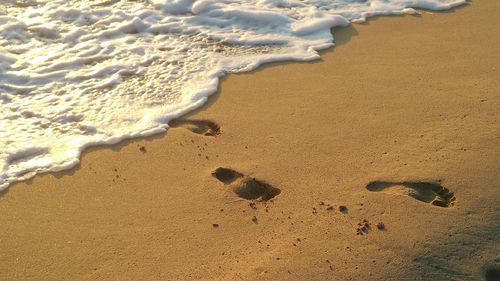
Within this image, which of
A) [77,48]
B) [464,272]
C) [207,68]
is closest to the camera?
[464,272]

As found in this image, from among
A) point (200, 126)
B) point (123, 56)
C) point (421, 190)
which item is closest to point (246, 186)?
point (200, 126)

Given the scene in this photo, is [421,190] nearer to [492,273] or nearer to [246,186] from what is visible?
[492,273]

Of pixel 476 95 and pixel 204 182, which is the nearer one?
pixel 204 182

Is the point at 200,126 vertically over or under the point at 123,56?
under

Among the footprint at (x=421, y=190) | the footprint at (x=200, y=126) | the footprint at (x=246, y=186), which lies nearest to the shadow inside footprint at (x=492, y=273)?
the footprint at (x=421, y=190)

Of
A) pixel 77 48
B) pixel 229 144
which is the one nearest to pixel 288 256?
pixel 229 144

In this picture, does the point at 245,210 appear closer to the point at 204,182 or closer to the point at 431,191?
the point at 204,182

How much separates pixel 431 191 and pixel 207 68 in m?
1.88

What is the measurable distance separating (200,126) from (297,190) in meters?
0.88

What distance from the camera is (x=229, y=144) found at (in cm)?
341

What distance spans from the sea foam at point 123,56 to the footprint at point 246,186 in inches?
26.2

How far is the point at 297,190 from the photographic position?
303cm

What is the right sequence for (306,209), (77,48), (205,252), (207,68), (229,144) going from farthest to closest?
(77,48), (207,68), (229,144), (306,209), (205,252)

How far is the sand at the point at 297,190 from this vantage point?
8.61ft
